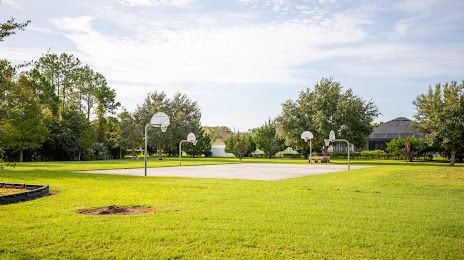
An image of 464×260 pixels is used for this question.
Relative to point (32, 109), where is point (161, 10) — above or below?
above

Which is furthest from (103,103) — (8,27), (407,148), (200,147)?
(8,27)

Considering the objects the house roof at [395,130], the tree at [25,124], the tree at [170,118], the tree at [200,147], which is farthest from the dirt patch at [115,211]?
the house roof at [395,130]

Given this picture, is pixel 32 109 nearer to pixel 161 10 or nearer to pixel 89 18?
pixel 89 18

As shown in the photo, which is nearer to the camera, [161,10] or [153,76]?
[161,10]

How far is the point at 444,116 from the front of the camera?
107 ft

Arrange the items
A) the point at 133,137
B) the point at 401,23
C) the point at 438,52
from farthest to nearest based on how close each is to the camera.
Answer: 1. the point at 133,137
2. the point at 438,52
3. the point at 401,23

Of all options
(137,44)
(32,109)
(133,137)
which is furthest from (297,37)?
(133,137)

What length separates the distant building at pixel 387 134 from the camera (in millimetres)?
52719

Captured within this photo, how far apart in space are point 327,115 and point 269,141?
569 inches

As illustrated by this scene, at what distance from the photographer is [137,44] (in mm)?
22891

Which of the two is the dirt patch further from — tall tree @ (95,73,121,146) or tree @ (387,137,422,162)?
tall tree @ (95,73,121,146)

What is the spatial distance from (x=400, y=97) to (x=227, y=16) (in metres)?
21.6

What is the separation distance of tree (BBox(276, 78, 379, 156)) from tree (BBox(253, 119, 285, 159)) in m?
11.1

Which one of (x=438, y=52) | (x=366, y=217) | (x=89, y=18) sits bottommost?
(x=366, y=217)
